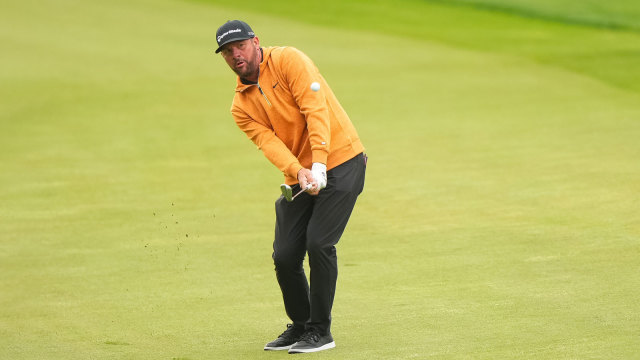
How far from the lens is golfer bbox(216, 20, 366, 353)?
6277 mm

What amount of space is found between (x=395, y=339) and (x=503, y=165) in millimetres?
5643

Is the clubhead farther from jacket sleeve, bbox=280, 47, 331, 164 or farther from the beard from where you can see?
the beard

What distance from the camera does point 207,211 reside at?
10.6m

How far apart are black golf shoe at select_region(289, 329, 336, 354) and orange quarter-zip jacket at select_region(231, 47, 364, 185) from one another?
3.03ft

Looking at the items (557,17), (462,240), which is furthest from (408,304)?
(557,17)

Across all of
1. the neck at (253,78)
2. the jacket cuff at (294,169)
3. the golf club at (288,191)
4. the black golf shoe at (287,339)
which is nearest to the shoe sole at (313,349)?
the black golf shoe at (287,339)

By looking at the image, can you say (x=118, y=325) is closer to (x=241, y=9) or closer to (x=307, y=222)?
(x=307, y=222)

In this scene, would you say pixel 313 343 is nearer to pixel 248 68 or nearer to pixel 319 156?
pixel 319 156

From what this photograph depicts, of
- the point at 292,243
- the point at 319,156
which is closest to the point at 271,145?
the point at 319,156

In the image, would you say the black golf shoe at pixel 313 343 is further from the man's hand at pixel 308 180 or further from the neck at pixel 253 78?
the neck at pixel 253 78

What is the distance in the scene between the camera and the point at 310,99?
20.6 ft

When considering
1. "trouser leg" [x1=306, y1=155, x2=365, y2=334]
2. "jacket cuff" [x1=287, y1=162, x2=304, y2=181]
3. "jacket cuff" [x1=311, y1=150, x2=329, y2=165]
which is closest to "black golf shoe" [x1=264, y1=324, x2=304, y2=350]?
"trouser leg" [x1=306, y1=155, x2=365, y2=334]

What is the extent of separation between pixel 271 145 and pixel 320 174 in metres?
0.44

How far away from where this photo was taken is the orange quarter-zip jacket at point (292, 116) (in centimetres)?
627
